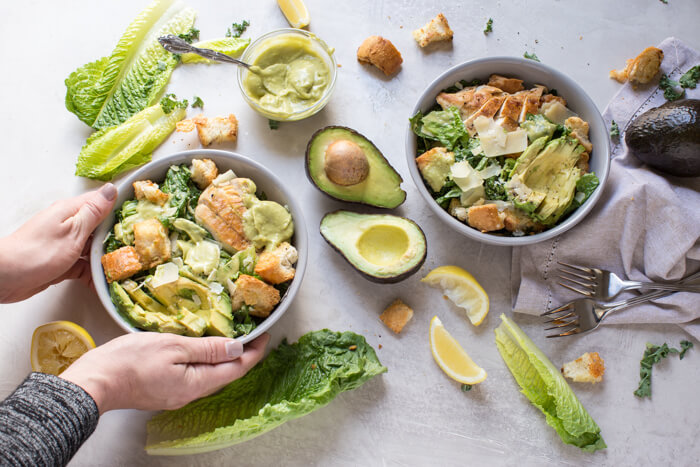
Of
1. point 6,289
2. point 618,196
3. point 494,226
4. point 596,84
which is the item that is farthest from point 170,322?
point 596,84

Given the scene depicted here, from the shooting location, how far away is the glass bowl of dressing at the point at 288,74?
2396 millimetres

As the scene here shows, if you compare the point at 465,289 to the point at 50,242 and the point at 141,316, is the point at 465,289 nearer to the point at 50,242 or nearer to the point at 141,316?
the point at 141,316

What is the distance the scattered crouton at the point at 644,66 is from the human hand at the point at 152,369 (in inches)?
81.1

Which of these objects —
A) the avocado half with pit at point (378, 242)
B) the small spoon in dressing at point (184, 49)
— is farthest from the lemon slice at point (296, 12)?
the avocado half with pit at point (378, 242)

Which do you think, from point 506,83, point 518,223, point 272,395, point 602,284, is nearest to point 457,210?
point 518,223

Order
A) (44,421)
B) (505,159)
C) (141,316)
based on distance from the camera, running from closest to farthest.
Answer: (44,421)
(141,316)
(505,159)

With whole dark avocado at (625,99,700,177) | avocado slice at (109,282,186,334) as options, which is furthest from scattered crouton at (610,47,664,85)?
avocado slice at (109,282,186,334)

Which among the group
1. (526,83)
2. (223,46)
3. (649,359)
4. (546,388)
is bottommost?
(649,359)

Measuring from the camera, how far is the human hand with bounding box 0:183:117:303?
2018 mm

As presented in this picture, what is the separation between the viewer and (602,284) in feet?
7.79

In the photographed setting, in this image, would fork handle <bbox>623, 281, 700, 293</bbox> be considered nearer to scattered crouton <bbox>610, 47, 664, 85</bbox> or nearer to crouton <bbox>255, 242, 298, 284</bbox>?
scattered crouton <bbox>610, 47, 664, 85</bbox>

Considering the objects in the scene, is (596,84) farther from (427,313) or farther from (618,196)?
(427,313)

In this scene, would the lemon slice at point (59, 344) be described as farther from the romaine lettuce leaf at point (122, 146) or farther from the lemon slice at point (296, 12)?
the lemon slice at point (296, 12)

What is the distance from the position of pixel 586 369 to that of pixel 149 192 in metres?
1.92
